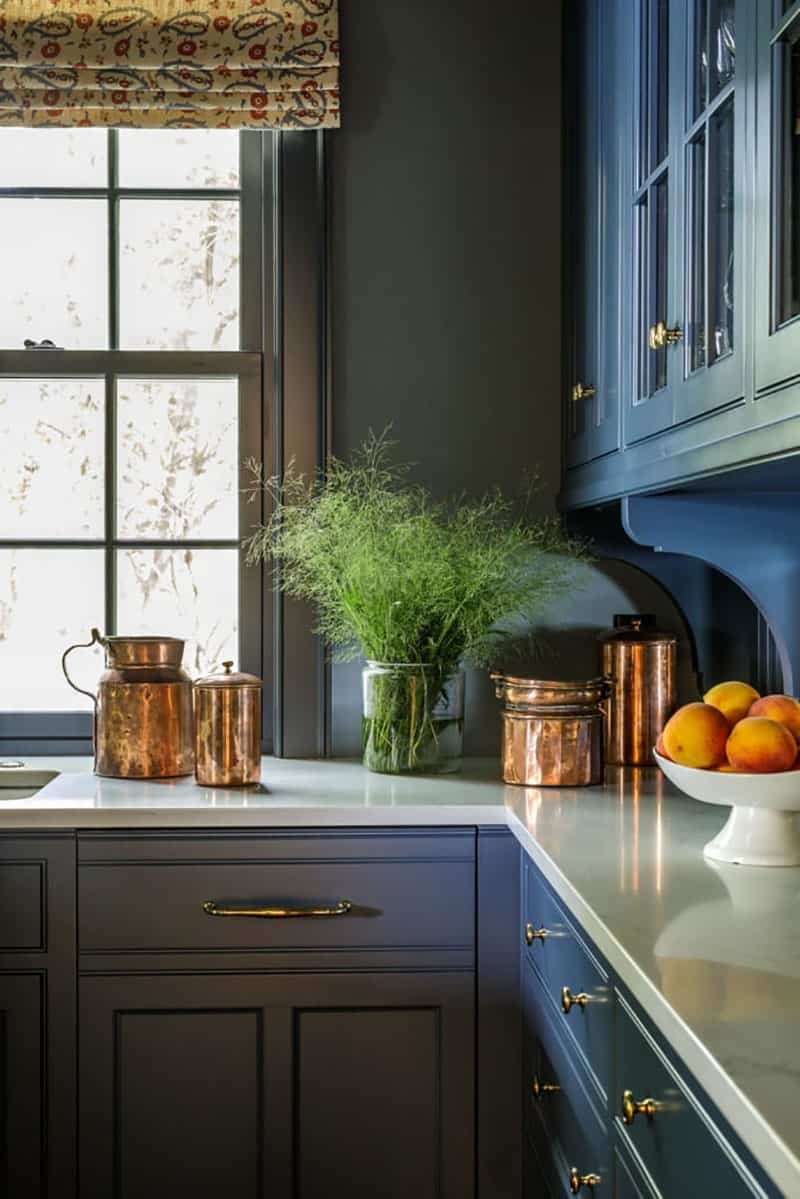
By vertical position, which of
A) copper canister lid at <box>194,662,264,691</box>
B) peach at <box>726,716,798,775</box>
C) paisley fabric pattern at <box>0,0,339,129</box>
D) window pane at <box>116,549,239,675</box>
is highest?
paisley fabric pattern at <box>0,0,339,129</box>

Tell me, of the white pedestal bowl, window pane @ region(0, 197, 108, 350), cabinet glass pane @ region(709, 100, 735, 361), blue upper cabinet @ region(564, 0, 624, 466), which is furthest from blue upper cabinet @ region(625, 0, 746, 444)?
window pane @ region(0, 197, 108, 350)

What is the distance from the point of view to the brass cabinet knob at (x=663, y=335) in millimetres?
1753

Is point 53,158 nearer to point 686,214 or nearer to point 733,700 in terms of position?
point 686,214

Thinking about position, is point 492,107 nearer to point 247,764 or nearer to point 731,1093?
point 247,764

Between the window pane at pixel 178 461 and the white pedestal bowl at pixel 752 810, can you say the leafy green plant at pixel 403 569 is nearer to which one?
the window pane at pixel 178 461

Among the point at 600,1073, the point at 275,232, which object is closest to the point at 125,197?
the point at 275,232

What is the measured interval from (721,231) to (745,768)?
66cm

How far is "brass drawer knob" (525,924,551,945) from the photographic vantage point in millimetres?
1799

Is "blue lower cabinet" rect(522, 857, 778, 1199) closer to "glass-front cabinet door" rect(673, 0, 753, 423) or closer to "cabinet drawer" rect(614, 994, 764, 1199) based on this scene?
"cabinet drawer" rect(614, 994, 764, 1199)

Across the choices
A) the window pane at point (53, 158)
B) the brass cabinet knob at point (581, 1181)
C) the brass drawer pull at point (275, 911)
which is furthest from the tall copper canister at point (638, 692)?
the window pane at point (53, 158)

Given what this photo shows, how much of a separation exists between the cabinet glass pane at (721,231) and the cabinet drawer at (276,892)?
2.98 ft

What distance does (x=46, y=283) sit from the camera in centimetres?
273

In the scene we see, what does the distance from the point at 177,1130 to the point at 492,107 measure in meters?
2.03

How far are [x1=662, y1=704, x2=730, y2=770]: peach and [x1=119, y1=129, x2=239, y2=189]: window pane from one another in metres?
1.67
